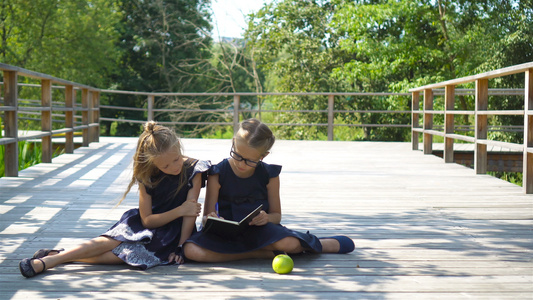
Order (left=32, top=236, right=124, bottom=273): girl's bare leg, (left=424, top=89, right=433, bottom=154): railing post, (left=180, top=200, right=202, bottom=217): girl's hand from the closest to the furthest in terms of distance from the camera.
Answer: (left=32, top=236, right=124, bottom=273): girl's bare leg → (left=180, top=200, right=202, bottom=217): girl's hand → (left=424, top=89, right=433, bottom=154): railing post

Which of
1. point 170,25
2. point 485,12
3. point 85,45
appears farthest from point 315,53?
point 85,45

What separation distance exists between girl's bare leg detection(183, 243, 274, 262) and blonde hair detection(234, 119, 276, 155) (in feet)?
1.52

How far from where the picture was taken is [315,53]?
18781 mm

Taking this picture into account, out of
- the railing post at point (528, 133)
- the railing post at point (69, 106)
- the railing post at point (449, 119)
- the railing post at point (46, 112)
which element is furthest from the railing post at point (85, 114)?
the railing post at point (528, 133)

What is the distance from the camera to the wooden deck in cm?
230

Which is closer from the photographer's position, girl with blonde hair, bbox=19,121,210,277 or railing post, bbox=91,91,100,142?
girl with blonde hair, bbox=19,121,210,277

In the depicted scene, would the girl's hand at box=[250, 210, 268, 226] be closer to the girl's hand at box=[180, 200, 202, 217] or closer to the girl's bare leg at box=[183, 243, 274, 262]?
the girl's bare leg at box=[183, 243, 274, 262]

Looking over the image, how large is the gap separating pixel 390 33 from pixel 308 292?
56.5 ft

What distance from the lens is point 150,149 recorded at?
8.85 ft

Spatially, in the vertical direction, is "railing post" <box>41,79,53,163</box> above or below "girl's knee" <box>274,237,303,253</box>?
above

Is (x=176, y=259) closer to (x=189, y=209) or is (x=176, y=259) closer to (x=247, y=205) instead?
(x=189, y=209)

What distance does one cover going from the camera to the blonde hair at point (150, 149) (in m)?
2.70

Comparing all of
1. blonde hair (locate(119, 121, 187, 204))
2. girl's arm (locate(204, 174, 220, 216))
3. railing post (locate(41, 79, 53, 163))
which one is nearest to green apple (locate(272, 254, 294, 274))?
girl's arm (locate(204, 174, 220, 216))

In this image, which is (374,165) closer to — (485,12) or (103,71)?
(485,12)
